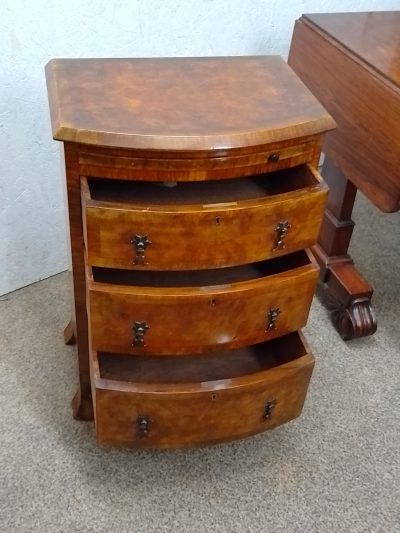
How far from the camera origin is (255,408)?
111 cm

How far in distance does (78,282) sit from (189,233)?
0.88ft

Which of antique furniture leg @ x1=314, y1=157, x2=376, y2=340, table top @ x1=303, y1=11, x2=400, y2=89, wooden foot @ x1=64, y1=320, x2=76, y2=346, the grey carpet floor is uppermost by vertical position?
table top @ x1=303, y1=11, x2=400, y2=89

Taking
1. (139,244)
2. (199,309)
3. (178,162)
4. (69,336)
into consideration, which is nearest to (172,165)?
(178,162)

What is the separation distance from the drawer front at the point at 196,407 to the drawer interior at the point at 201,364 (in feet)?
0.20

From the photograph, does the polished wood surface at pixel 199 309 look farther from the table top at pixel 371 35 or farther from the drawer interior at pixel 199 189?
the table top at pixel 371 35

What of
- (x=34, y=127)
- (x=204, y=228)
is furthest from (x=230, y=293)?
(x=34, y=127)

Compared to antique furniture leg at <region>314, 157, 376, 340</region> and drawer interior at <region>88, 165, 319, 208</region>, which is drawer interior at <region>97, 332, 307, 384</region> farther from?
antique furniture leg at <region>314, 157, 376, 340</region>

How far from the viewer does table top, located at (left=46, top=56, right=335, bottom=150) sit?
2.97 feet

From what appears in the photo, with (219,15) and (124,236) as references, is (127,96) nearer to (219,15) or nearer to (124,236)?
(124,236)

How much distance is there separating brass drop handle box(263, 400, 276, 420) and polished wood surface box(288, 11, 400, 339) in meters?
0.45

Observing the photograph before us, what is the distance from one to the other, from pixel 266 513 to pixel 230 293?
0.46 m

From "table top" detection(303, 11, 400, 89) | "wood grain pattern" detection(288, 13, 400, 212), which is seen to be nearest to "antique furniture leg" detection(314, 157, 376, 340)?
"wood grain pattern" detection(288, 13, 400, 212)

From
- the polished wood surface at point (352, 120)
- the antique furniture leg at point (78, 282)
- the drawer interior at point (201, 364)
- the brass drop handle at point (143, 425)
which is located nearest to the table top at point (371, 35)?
the polished wood surface at point (352, 120)

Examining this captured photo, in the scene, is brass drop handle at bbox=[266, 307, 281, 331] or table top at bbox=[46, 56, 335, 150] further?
brass drop handle at bbox=[266, 307, 281, 331]
